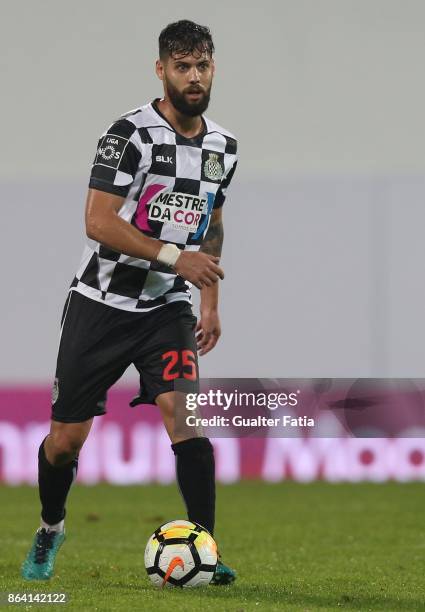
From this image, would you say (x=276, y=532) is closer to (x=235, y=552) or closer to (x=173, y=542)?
(x=235, y=552)

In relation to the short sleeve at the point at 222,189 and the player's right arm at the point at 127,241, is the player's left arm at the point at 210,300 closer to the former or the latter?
the short sleeve at the point at 222,189

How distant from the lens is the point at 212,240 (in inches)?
170

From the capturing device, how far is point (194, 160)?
4.07 m

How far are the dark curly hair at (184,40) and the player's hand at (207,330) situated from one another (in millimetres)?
882

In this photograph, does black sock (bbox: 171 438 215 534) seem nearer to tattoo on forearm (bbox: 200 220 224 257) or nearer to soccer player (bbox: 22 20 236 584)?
soccer player (bbox: 22 20 236 584)

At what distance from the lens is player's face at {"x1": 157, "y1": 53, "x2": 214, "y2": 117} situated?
393 centimetres

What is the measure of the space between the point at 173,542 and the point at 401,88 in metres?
10.7

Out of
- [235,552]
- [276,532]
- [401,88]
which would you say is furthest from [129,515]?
[401,88]

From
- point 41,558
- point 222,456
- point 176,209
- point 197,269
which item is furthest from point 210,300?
point 222,456

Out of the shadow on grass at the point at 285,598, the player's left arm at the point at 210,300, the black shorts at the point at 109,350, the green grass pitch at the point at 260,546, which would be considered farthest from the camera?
the player's left arm at the point at 210,300

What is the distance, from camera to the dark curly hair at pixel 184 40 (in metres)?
3.92

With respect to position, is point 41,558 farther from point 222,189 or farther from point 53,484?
point 222,189

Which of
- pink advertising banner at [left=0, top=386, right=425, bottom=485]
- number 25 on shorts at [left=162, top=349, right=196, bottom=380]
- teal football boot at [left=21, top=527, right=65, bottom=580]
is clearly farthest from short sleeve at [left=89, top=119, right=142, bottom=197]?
pink advertising banner at [left=0, top=386, right=425, bottom=485]

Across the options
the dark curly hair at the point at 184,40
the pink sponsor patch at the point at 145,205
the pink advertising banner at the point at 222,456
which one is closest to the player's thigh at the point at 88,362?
the pink sponsor patch at the point at 145,205
